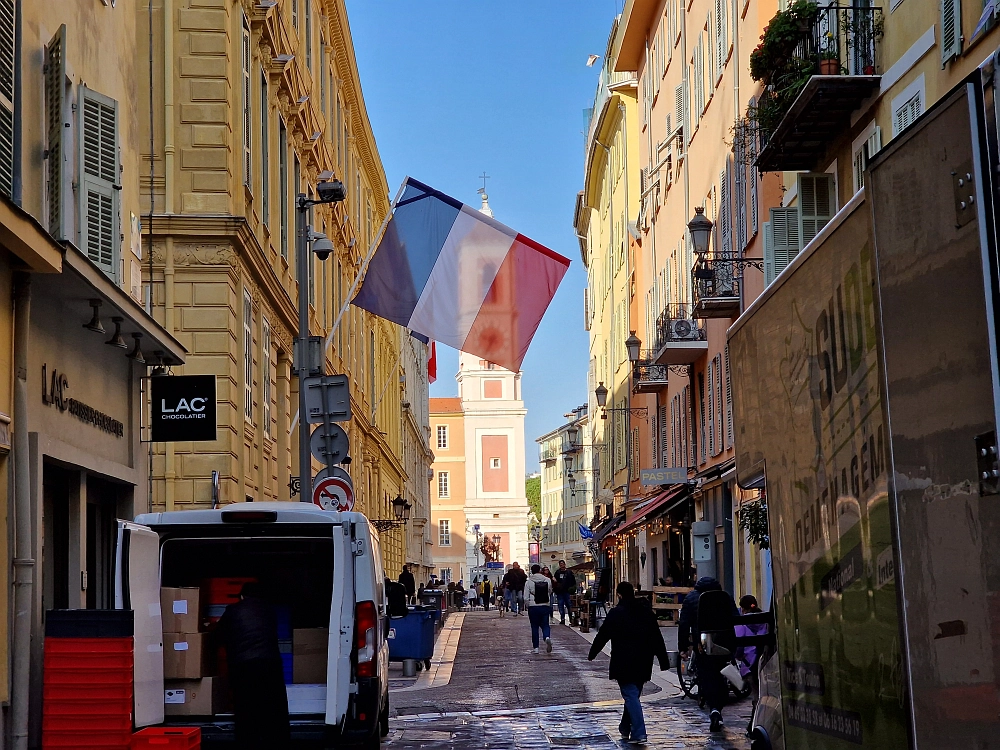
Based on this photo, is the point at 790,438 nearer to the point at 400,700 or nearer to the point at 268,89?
the point at 400,700

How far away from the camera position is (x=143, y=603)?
34.0ft

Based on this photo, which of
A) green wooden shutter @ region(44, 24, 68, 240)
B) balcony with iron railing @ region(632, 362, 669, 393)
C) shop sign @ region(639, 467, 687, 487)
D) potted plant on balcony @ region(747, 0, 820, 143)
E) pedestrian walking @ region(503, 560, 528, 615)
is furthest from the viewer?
pedestrian walking @ region(503, 560, 528, 615)

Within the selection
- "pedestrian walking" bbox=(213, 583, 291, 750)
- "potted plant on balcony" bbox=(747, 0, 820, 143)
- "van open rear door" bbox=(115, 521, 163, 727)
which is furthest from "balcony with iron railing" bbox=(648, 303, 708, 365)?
"pedestrian walking" bbox=(213, 583, 291, 750)

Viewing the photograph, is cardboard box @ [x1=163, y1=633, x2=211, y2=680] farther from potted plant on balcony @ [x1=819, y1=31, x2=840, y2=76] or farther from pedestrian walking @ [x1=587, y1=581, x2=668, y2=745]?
potted plant on balcony @ [x1=819, y1=31, x2=840, y2=76]

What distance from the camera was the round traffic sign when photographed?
17.9 metres

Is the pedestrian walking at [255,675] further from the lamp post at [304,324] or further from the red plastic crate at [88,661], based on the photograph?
the lamp post at [304,324]

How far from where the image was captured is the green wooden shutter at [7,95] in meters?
11.1

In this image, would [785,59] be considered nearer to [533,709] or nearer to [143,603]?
[533,709]

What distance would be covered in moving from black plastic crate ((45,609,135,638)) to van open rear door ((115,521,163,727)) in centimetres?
10

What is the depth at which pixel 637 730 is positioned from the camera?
14047 mm

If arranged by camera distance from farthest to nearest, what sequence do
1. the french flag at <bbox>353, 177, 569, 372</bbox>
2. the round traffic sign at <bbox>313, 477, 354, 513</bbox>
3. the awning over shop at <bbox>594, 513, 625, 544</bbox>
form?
the awning over shop at <bbox>594, 513, 625, 544</bbox> < the french flag at <bbox>353, 177, 569, 372</bbox> < the round traffic sign at <bbox>313, 477, 354, 513</bbox>

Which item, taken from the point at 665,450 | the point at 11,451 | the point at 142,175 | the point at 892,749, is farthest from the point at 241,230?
the point at 665,450

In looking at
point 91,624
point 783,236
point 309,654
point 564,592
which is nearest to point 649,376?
point 564,592

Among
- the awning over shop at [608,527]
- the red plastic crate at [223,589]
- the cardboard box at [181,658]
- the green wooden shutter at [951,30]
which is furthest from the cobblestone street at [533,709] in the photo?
the awning over shop at [608,527]
